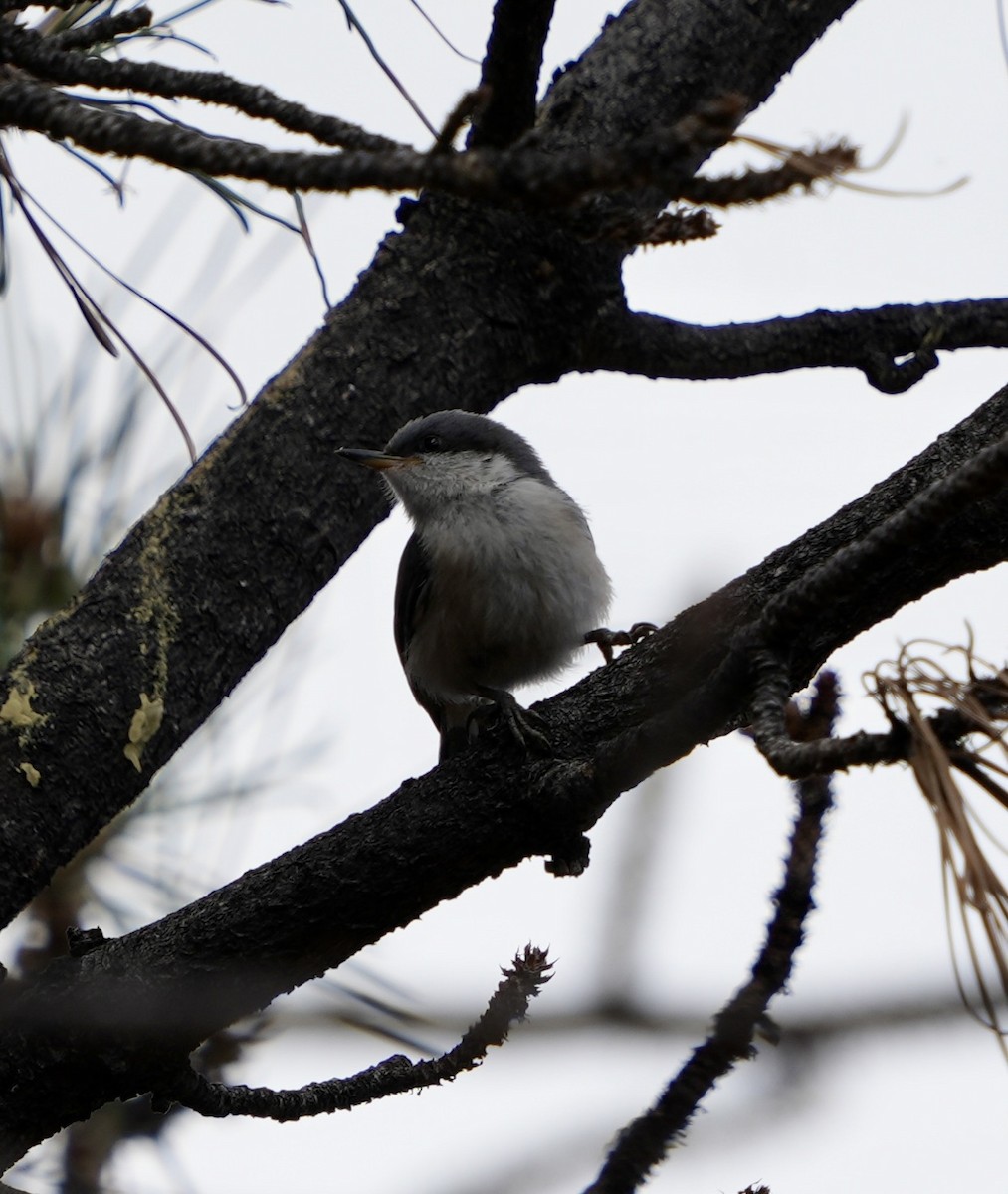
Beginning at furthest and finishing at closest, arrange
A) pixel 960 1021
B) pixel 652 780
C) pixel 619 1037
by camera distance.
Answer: pixel 652 780 → pixel 619 1037 → pixel 960 1021

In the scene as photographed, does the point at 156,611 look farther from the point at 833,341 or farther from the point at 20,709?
the point at 833,341

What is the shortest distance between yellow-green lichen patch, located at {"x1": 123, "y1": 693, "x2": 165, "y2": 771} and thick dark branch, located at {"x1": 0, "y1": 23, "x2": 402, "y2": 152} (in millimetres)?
995

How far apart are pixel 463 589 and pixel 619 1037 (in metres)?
2.43

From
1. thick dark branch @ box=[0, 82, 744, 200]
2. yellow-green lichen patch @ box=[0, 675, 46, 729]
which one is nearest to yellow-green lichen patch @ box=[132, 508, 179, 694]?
yellow-green lichen patch @ box=[0, 675, 46, 729]

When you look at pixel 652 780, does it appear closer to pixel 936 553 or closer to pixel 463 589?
pixel 936 553

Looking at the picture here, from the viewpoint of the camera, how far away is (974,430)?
2125mm

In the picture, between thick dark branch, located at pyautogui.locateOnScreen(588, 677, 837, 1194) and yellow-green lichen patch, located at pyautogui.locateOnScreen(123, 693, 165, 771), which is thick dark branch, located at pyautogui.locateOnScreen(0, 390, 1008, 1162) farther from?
thick dark branch, located at pyautogui.locateOnScreen(588, 677, 837, 1194)

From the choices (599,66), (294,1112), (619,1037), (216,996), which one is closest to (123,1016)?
(216,996)

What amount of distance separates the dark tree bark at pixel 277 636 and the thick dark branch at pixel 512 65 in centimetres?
2

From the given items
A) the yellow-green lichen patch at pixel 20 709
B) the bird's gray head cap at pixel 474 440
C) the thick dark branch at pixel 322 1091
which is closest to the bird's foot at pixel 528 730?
the thick dark branch at pixel 322 1091

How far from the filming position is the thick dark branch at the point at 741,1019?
1.45 meters

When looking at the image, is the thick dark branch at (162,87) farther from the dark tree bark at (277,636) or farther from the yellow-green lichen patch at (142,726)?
the yellow-green lichen patch at (142,726)

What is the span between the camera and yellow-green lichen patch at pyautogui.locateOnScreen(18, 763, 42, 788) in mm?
2062

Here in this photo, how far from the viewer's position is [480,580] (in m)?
3.60
